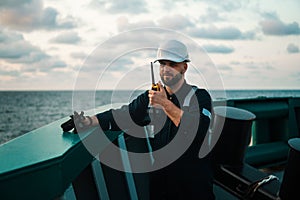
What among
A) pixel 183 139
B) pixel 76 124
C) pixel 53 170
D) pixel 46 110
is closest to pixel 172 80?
pixel 183 139

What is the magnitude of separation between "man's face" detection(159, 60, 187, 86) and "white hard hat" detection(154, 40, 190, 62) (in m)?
0.04

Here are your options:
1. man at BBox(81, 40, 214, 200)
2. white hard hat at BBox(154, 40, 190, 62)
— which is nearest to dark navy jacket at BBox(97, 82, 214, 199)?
man at BBox(81, 40, 214, 200)

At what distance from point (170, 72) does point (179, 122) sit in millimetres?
397

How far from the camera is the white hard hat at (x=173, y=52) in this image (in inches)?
104

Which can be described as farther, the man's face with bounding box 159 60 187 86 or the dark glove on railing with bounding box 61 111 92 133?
the man's face with bounding box 159 60 187 86

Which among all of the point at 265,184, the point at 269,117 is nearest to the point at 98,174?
the point at 265,184

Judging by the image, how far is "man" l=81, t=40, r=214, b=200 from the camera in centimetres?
253

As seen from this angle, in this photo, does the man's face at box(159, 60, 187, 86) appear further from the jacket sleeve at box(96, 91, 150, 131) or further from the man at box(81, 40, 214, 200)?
the jacket sleeve at box(96, 91, 150, 131)

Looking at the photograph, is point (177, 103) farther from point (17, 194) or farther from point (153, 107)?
point (17, 194)

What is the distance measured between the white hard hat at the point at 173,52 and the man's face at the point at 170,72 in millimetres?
45

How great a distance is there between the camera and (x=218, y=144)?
4012 millimetres

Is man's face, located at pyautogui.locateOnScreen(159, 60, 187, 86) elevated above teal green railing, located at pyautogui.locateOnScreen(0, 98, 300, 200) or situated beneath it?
elevated above

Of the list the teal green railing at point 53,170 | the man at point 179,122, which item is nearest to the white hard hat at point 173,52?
the man at point 179,122

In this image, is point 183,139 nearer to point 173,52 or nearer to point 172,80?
point 172,80
